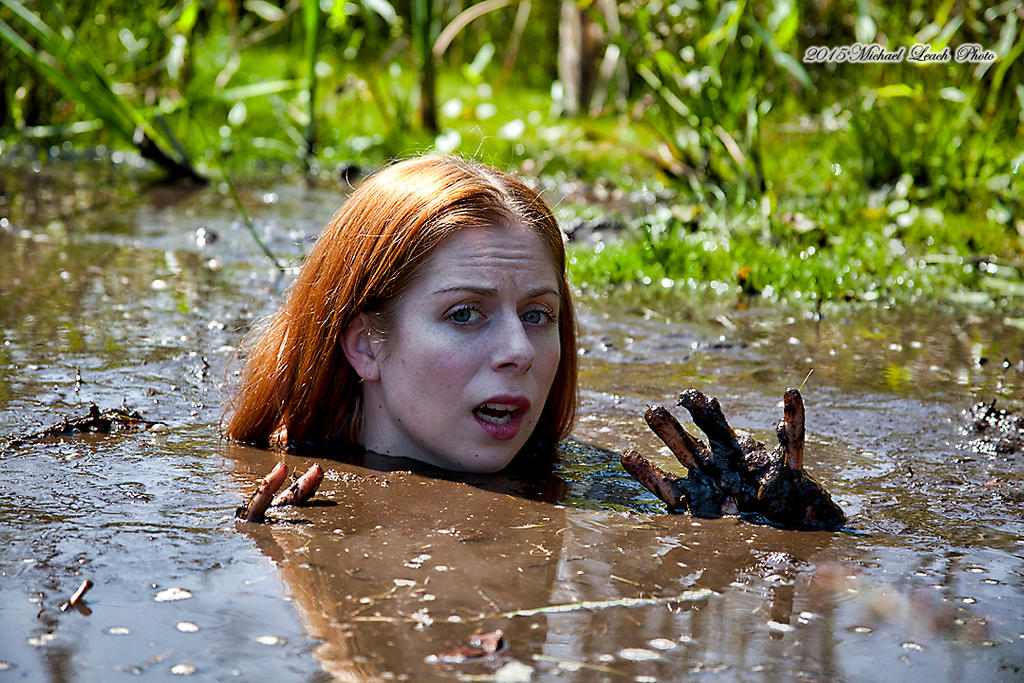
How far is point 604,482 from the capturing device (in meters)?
3.07

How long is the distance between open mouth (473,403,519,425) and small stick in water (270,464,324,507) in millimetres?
479

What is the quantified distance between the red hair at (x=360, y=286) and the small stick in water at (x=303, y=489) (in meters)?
0.55

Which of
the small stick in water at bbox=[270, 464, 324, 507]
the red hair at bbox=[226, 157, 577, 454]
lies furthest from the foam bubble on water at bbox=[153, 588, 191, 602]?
the red hair at bbox=[226, 157, 577, 454]

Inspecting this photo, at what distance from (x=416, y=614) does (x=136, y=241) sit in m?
4.38

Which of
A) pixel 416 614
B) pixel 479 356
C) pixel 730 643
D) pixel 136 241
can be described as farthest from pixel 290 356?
pixel 136 241

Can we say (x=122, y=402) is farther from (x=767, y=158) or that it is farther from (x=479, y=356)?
(x=767, y=158)

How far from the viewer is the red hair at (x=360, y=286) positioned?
120 inches

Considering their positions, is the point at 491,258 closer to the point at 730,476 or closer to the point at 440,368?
the point at 440,368

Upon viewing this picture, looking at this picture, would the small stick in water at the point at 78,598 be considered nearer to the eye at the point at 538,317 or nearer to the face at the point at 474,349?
the face at the point at 474,349

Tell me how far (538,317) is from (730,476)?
0.65m

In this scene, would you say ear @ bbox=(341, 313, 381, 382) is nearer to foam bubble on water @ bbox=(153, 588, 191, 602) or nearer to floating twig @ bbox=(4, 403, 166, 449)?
floating twig @ bbox=(4, 403, 166, 449)

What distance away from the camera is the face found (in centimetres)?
291

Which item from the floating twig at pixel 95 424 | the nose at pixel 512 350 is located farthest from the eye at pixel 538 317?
the floating twig at pixel 95 424

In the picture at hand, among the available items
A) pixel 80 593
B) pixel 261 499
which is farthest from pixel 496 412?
pixel 80 593
